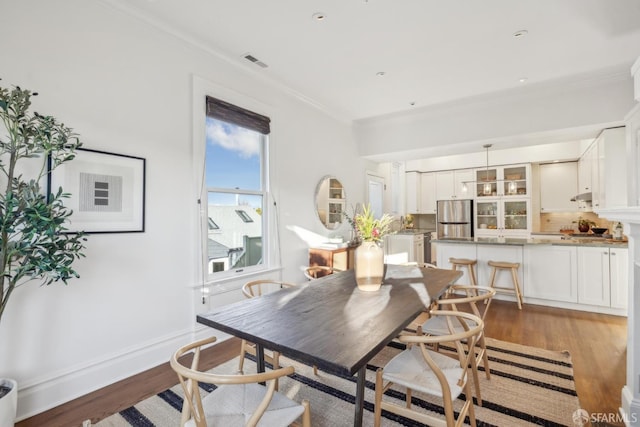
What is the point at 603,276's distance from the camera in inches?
154

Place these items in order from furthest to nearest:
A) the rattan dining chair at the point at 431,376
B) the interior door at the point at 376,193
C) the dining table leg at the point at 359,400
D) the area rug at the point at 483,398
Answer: the interior door at the point at 376,193 < the area rug at the point at 483,398 < the dining table leg at the point at 359,400 < the rattan dining chair at the point at 431,376

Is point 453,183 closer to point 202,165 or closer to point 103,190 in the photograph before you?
point 202,165

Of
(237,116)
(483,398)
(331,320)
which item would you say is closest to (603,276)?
(483,398)

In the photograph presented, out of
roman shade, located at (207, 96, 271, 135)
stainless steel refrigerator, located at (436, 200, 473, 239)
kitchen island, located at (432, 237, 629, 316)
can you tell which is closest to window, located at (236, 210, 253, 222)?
roman shade, located at (207, 96, 271, 135)

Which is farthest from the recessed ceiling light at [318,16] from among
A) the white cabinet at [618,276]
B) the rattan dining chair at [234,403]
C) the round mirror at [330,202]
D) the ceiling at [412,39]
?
the white cabinet at [618,276]

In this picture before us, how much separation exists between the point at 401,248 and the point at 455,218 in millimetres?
1968

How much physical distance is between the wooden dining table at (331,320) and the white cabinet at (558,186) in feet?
18.8

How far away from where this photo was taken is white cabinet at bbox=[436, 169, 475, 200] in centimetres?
737

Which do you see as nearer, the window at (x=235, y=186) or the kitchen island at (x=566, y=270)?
the window at (x=235, y=186)

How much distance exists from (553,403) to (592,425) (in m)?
0.21

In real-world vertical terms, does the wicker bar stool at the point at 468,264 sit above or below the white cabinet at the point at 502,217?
below

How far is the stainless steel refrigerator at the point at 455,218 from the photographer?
286 inches

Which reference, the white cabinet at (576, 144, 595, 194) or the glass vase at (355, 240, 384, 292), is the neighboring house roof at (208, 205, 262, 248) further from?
Result: the white cabinet at (576, 144, 595, 194)

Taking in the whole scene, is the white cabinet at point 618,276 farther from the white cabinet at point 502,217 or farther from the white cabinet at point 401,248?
the white cabinet at point 401,248
